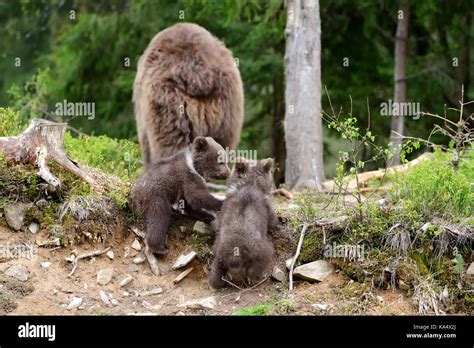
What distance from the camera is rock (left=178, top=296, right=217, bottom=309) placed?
23.9ft

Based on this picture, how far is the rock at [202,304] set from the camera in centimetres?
728

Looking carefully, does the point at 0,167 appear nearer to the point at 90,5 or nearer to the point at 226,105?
the point at 226,105

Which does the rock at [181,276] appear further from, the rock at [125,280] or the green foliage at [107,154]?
the green foliage at [107,154]

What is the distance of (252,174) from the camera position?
26.8 ft

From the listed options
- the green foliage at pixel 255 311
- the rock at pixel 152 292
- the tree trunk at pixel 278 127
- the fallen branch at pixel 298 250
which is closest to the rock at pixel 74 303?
the rock at pixel 152 292

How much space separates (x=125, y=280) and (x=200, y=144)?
1.67 metres

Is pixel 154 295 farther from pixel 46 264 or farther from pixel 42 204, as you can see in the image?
pixel 42 204

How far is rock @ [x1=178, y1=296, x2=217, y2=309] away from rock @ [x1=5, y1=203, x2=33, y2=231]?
1.87 meters

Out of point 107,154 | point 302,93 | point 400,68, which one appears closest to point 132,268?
point 107,154

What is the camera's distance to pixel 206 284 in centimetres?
783

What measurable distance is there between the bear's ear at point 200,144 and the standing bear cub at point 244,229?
517 millimetres

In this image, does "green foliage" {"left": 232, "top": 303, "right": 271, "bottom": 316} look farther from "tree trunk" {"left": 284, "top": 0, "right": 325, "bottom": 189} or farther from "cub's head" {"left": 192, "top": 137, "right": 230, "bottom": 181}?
"tree trunk" {"left": 284, "top": 0, "right": 325, "bottom": 189}

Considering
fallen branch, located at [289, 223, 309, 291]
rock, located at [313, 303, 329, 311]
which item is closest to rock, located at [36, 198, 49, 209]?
fallen branch, located at [289, 223, 309, 291]
